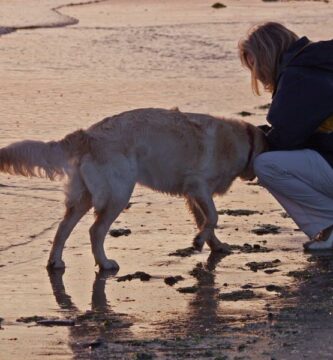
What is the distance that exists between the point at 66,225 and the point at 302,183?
1.45m

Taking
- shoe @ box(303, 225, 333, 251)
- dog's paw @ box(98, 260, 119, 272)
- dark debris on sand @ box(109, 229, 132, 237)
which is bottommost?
dark debris on sand @ box(109, 229, 132, 237)

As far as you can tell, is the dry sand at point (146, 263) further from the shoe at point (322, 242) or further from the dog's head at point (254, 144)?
the dog's head at point (254, 144)

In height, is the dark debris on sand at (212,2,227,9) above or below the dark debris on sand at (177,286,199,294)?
below

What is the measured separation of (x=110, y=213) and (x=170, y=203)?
1494 mm

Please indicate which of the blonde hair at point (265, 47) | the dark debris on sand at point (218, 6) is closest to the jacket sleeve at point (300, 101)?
the blonde hair at point (265, 47)

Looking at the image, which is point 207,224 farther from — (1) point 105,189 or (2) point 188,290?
(2) point 188,290

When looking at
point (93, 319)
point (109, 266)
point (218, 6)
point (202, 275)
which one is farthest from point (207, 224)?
point (218, 6)

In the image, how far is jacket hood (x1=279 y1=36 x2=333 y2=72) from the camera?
7383mm

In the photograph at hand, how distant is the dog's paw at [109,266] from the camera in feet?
23.1

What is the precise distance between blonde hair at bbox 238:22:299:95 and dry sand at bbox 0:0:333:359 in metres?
1.01

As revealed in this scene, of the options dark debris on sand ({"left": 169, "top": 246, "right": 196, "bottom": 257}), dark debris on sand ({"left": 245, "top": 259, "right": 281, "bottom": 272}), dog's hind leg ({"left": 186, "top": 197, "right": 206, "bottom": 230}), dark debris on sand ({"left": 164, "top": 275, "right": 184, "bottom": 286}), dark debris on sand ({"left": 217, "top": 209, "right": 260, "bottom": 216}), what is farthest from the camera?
dark debris on sand ({"left": 217, "top": 209, "right": 260, "bottom": 216})

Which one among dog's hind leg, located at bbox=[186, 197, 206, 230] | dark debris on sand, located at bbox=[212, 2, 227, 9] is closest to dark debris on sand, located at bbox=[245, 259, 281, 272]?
dog's hind leg, located at bbox=[186, 197, 206, 230]

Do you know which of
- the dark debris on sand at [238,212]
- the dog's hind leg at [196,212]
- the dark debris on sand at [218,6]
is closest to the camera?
the dog's hind leg at [196,212]

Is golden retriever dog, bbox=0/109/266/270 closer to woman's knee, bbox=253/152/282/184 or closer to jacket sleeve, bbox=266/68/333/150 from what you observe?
woman's knee, bbox=253/152/282/184
